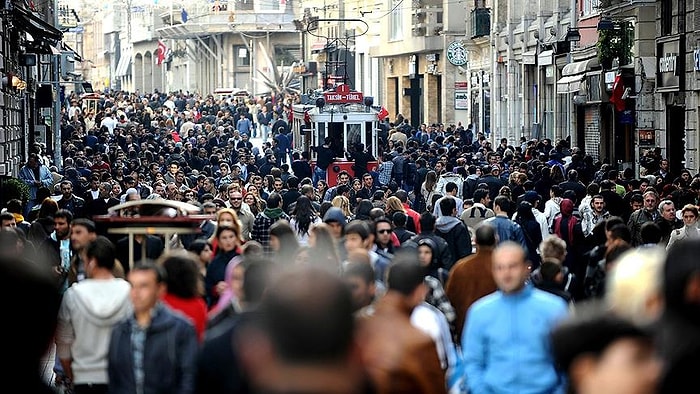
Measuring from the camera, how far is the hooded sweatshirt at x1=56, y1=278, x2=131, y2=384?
9.76 meters

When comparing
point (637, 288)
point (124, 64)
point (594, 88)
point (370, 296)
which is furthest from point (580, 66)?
Answer: point (124, 64)

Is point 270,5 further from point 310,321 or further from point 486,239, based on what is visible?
point 310,321

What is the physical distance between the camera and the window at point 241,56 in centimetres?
10162

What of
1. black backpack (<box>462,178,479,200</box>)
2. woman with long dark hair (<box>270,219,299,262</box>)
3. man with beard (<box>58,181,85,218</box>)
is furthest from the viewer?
black backpack (<box>462,178,479,200</box>)

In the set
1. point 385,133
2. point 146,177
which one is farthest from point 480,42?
point 146,177

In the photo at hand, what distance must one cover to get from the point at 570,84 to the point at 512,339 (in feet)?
105

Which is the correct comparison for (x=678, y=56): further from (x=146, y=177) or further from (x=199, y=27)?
(x=199, y=27)

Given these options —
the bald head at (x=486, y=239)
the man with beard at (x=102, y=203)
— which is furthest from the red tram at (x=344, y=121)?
the bald head at (x=486, y=239)

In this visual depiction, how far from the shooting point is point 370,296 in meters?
9.09

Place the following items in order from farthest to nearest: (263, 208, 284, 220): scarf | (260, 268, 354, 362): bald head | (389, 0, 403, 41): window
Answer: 1. (389, 0, 403, 41): window
2. (263, 208, 284, 220): scarf
3. (260, 268, 354, 362): bald head

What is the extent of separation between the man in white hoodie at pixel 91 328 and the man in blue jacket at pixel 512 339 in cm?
226

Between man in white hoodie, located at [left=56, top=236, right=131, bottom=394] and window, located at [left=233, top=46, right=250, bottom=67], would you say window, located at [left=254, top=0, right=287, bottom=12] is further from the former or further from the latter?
man in white hoodie, located at [left=56, top=236, right=131, bottom=394]

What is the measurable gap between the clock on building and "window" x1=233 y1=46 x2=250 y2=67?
44446 millimetres

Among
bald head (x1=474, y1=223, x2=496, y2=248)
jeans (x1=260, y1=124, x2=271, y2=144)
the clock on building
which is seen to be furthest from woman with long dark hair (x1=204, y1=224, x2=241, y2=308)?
jeans (x1=260, y1=124, x2=271, y2=144)
